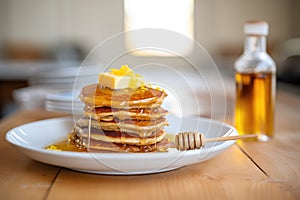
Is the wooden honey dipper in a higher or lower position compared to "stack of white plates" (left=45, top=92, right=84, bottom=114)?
higher

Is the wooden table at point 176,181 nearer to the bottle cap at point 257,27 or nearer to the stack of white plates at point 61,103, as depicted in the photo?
the bottle cap at point 257,27

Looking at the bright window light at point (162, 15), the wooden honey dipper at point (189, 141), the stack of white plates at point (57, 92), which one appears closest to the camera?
the wooden honey dipper at point (189, 141)

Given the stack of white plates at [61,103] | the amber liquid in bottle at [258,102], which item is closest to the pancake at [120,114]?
the amber liquid in bottle at [258,102]

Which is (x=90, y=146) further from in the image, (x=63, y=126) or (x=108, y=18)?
(x=108, y=18)

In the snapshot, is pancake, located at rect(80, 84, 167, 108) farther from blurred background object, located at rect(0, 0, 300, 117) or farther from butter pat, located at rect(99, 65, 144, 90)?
blurred background object, located at rect(0, 0, 300, 117)

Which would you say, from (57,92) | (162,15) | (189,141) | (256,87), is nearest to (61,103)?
(57,92)

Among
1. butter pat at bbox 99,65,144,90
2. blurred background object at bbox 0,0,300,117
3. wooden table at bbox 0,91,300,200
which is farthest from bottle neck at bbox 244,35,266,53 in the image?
blurred background object at bbox 0,0,300,117

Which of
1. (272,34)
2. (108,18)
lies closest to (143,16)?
(108,18)
